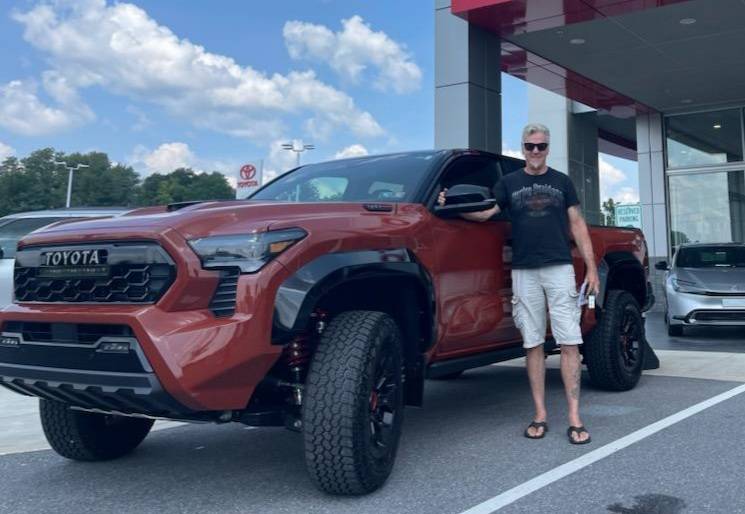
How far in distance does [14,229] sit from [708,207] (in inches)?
640

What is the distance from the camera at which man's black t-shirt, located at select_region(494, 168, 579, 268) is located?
13.8ft

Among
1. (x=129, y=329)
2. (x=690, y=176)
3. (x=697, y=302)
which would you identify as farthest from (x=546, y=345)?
(x=690, y=176)

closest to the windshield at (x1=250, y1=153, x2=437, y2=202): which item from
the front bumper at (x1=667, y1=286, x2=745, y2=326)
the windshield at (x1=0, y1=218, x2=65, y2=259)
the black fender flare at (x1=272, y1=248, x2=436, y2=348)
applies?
the black fender flare at (x1=272, y1=248, x2=436, y2=348)

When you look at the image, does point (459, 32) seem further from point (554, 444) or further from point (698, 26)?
point (554, 444)

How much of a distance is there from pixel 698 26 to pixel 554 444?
32.2ft

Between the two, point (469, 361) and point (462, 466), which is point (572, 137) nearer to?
point (469, 361)

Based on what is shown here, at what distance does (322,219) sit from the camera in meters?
3.24

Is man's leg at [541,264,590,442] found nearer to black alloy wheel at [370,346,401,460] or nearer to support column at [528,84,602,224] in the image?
black alloy wheel at [370,346,401,460]

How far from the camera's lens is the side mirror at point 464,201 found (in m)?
3.85

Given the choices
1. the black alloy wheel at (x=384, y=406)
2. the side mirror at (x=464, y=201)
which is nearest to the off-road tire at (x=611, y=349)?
the side mirror at (x=464, y=201)

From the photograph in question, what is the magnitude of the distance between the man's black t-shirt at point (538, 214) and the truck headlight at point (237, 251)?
1.86 m

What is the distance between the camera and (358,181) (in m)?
4.46

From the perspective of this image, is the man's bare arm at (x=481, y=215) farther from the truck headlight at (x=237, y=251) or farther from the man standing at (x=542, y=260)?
the truck headlight at (x=237, y=251)

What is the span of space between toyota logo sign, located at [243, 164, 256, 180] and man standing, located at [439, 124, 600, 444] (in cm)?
970
